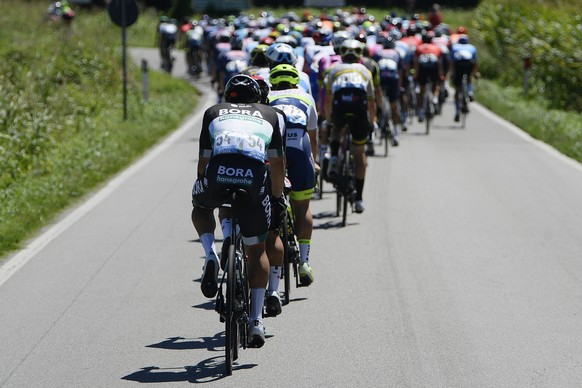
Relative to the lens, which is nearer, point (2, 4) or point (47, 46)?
point (47, 46)

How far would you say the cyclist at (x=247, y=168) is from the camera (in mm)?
7637

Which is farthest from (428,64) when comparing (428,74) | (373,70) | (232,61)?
(373,70)

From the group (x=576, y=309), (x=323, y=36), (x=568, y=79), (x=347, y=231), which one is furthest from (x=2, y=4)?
(x=576, y=309)

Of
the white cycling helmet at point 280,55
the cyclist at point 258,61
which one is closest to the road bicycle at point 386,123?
the cyclist at point 258,61

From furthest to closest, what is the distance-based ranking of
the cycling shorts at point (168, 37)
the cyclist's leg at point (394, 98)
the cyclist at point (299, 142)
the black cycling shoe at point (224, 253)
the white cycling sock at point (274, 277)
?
the cycling shorts at point (168, 37)
the cyclist's leg at point (394, 98)
the cyclist at point (299, 142)
the white cycling sock at point (274, 277)
the black cycling shoe at point (224, 253)

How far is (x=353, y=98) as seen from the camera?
43.9 ft

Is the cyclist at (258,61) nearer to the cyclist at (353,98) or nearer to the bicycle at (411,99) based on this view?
→ the cyclist at (353,98)

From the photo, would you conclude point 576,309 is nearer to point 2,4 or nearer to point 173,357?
point 173,357

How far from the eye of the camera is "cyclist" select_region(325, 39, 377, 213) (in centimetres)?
1327

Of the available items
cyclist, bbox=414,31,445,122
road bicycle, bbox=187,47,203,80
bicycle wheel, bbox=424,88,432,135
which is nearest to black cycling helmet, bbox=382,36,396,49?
cyclist, bbox=414,31,445,122

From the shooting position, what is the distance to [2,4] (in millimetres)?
46031

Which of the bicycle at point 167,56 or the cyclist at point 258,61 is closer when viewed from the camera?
the cyclist at point 258,61

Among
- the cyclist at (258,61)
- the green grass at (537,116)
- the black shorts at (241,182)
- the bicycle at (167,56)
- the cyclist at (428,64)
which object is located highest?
the black shorts at (241,182)

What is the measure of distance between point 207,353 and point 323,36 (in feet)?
32.1
